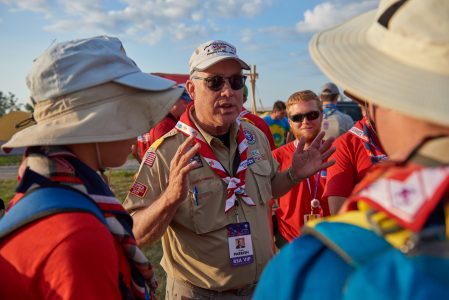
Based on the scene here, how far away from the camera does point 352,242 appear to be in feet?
2.78

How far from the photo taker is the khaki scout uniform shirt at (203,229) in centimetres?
259

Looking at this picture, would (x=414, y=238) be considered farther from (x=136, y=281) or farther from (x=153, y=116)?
(x=153, y=116)

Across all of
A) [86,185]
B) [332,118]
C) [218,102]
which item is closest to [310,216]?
[218,102]

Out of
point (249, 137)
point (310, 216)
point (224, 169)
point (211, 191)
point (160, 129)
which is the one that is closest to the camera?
point (211, 191)

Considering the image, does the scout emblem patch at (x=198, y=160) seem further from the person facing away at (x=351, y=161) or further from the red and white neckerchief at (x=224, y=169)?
the person facing away at (x=351, y=161)

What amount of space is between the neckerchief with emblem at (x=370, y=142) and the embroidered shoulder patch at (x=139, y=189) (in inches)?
68.8

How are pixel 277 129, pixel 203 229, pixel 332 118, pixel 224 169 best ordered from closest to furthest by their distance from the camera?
pixel 203 229 < pixel 224 169 < pixel 332 118 < pixel 277 129

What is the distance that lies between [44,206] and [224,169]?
161 centimetres

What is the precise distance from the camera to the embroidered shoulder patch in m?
2.64

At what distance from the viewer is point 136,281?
60.1 inches

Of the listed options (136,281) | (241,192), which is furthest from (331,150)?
(136,281)

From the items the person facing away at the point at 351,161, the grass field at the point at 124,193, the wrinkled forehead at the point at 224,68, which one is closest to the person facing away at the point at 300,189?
the person facing away at the point at 351,161

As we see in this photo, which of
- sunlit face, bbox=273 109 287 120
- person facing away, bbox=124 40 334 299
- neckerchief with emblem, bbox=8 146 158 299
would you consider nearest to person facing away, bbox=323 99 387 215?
person facing away, bbox=124 40 334 299

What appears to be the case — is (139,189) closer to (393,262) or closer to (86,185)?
(86,185)
